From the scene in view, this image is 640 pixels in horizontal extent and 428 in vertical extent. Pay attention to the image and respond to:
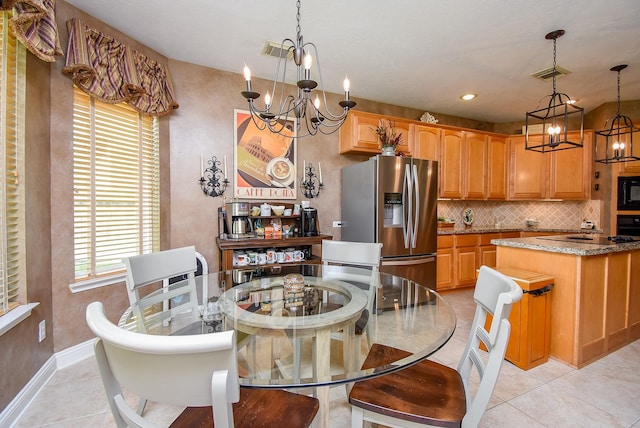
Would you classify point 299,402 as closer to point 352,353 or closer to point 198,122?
point 352,353

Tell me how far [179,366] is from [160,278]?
4.47ft

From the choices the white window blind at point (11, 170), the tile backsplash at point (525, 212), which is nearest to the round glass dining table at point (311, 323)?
the white window blind at point (11, 170)

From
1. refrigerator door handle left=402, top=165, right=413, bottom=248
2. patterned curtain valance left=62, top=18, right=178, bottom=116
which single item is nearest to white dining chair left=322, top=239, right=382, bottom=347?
refrigerator door handle left=402, top=165, right=413, bottom=248

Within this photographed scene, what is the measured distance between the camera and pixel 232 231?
3051 millimetres

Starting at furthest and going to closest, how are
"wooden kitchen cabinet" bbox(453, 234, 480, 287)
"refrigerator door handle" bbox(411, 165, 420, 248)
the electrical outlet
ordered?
"wooden kitchen cabinet" bbox(453, 234, 480, 287) → "refrigerator door handle" bbox(411, 165, 420, 248) → the electrical outlet

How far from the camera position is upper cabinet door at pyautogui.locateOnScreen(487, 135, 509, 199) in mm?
4531

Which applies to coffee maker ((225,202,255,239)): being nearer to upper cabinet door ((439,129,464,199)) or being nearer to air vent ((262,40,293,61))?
air vent ((262,40,293,61))

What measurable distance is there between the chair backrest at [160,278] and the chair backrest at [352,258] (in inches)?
37.3

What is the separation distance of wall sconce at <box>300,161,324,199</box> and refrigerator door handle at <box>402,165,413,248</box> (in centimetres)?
102

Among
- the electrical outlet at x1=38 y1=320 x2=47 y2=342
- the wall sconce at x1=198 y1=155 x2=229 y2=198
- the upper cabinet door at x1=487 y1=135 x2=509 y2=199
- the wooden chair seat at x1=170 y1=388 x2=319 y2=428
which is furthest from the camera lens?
the upper cabinet door at x1=487 y1=135 x2=509 y2=199

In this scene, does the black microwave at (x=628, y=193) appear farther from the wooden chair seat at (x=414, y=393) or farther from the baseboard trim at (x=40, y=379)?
the baseboard trim at (x=40, y=379)

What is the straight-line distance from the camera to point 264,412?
1047mm

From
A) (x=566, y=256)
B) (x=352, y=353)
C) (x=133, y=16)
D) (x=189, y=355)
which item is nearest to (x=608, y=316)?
(x=566, y=256)

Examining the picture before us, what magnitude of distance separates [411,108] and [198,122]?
119 inches
